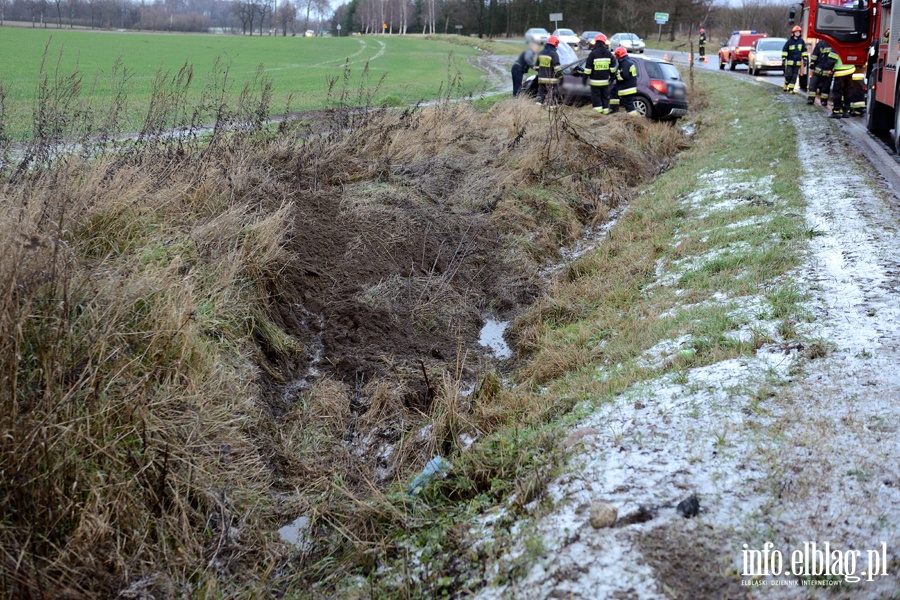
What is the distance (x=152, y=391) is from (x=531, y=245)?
19.6 feet

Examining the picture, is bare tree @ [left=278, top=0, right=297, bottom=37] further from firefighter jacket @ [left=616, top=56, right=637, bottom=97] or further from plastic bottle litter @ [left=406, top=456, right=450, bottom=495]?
plastic bottle litter @ [left=406, top=456, right=450, bottom=495]

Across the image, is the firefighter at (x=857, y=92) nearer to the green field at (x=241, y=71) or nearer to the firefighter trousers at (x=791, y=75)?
the firefighter trousers at (x=791, y=75)

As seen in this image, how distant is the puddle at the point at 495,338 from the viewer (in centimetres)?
709

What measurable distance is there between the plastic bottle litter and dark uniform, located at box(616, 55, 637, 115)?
1274 cm

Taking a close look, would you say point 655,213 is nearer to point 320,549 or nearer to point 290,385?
point 290,385

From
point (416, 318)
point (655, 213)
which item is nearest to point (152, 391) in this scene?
point (416, 318)

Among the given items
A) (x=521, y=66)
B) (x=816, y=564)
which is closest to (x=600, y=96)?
(x=521, y=66)

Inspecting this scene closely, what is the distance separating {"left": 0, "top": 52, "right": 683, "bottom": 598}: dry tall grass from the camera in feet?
11.8

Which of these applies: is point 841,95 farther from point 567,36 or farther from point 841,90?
point 567,36

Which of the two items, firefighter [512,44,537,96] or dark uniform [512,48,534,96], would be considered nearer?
firefighter [512,44,537,96]

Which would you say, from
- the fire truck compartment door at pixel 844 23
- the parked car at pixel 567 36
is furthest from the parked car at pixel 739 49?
the fire truck compartment door at pixel 844 23

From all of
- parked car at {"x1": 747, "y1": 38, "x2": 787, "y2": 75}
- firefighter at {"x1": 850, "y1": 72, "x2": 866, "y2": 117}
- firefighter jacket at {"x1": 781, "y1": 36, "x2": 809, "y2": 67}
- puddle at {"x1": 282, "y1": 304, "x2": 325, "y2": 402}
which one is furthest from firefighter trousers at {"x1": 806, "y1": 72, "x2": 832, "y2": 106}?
puddle at {"x1": 282, "y1": 304, "x2": 325, "y2": 402}

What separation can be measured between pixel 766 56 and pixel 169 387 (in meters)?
30.3

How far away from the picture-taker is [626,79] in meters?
16.1
